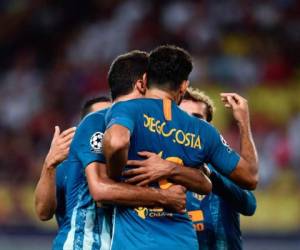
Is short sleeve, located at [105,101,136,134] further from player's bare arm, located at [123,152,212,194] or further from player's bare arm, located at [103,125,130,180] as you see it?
player's bare arm, located at [123,152,212,194]

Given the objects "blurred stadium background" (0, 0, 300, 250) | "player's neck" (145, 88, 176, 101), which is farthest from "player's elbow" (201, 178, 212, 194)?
"blurred stadium background" (0, 0, 300, 250)

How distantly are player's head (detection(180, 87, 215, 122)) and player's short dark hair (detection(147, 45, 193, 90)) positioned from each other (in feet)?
3.13

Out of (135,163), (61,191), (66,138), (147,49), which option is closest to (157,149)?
(135,163)

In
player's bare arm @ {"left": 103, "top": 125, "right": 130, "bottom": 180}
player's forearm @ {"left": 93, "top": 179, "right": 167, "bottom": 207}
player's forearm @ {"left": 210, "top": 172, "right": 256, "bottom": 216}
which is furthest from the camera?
player's forearm @ {"left": 210, "top": 172, "right": 256, "bottom": 216}

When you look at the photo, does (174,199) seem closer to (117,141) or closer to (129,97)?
(117,141)

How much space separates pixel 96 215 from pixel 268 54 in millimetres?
8398

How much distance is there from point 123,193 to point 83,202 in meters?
0.44

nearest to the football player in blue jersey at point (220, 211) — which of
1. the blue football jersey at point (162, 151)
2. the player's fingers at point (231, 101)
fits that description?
the player's fingers at point (231, 101)

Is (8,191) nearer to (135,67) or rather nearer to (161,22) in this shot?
(161,22)

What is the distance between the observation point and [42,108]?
43.0 feet

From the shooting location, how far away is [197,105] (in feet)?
19.6

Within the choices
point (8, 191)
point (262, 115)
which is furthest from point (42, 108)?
point (262, 115)

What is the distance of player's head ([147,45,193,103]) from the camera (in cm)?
494

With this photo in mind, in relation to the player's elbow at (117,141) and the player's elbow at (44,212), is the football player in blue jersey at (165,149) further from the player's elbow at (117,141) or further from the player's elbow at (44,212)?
the player's elbow at (44,212)
